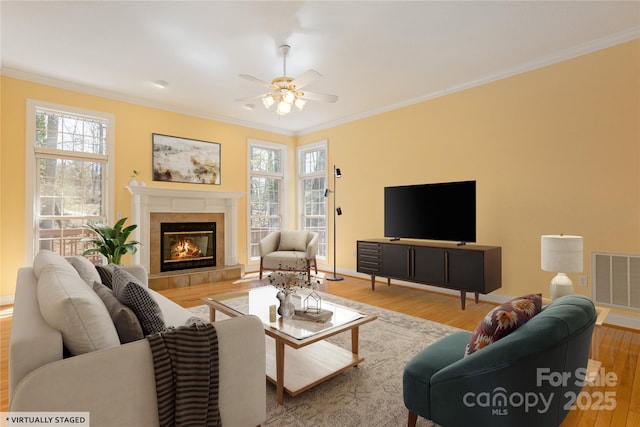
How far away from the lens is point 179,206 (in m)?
5.49

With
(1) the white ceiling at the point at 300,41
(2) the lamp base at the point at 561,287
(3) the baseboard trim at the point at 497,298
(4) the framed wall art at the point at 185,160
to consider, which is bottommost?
(3) the baseboard trim at the point at 497,298

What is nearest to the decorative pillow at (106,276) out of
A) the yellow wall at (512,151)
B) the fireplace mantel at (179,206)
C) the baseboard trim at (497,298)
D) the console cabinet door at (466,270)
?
the fireplace mantel at (179,206)

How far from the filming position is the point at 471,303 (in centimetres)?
426

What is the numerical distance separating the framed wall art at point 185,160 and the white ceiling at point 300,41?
926 mm

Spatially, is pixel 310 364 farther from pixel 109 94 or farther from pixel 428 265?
pixel 109 94

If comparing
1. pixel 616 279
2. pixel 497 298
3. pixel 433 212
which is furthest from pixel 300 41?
pixel 616 279

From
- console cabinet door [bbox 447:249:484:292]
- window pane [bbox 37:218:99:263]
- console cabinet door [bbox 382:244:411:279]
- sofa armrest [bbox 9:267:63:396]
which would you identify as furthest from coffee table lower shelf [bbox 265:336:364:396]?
window pane [bbox 37:218:99:263]

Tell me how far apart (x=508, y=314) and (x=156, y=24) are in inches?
148

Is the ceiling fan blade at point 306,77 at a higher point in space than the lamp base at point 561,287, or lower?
higher

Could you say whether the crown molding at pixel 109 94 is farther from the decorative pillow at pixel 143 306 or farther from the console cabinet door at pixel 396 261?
the decorative pillow at pixel 143 306

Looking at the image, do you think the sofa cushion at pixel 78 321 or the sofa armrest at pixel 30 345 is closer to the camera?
the sofa armrest at pixel 30 345

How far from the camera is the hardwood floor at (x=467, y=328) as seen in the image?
1970 millimetres

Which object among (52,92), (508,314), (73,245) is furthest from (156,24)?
(508,314)

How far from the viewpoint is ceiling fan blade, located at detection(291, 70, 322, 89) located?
9.66 feet
